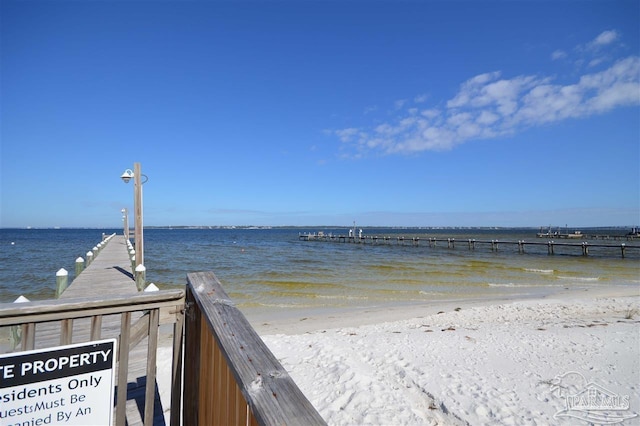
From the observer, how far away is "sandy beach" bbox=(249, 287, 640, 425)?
4.10m

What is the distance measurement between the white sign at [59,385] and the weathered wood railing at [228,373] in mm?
454

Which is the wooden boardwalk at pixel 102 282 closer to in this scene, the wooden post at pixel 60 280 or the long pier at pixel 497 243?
the wooden post at pixel 60 280

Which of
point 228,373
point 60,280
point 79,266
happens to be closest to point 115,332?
point 60,280

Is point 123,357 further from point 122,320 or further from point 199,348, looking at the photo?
point 199,348

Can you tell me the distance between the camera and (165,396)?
14.0ft

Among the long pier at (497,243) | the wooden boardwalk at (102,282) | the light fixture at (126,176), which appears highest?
the light fixture at (126,176)

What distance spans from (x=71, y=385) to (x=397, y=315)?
9.56m

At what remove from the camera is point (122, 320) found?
1.76 meters

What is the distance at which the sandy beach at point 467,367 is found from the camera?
4102mm

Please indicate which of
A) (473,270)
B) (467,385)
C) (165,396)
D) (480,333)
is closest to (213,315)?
(165,396)

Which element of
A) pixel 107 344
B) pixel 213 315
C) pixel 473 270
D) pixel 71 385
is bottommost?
pixel 473 270

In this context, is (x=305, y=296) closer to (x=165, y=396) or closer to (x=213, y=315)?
(x=165, y=396)

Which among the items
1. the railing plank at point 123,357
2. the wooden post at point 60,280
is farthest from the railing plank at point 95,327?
the wooden post at point 60,280

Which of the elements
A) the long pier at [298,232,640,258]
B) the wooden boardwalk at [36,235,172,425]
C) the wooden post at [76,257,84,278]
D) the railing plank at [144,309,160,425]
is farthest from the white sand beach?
the long pier at [298,232,640,258]
